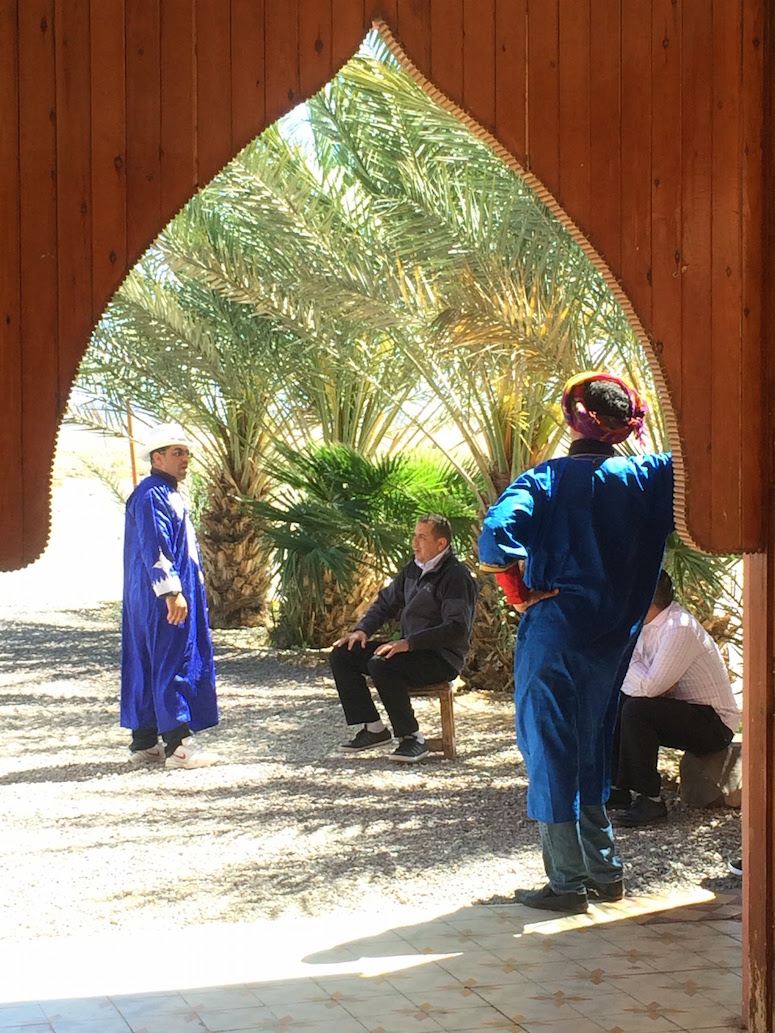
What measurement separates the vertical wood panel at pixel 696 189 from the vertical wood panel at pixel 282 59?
91 cm

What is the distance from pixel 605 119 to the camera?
3.30 meters

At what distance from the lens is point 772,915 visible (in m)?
3.46

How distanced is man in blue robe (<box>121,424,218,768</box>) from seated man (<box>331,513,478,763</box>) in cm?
76

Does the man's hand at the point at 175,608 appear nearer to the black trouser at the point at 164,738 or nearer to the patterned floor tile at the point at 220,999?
the black trouser at the point at 164,738

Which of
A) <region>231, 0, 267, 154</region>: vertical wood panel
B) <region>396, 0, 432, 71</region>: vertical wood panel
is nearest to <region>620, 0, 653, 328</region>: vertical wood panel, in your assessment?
<region>396, 0, 432, 71</region>: vertical wood panel

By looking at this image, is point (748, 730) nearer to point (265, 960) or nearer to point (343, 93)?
point (265, 960)

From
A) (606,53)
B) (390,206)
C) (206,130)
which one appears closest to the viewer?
(206,130)

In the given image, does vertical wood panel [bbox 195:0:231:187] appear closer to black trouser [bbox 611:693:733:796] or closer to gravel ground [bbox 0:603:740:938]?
gravel ground [bbox 0:603:740:938]

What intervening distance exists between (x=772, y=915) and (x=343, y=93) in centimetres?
703

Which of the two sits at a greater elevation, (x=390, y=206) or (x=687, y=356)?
(x=390, y=206)

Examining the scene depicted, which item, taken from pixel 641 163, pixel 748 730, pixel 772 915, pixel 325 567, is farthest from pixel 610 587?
pixel 325 567

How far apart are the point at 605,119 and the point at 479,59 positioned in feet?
1.07

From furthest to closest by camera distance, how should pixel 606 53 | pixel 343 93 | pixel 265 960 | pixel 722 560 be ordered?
pixel 343 93 < pixel 722 560 < pixel 265 960 < pixel 606 53

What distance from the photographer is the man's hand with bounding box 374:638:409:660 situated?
6926mm
